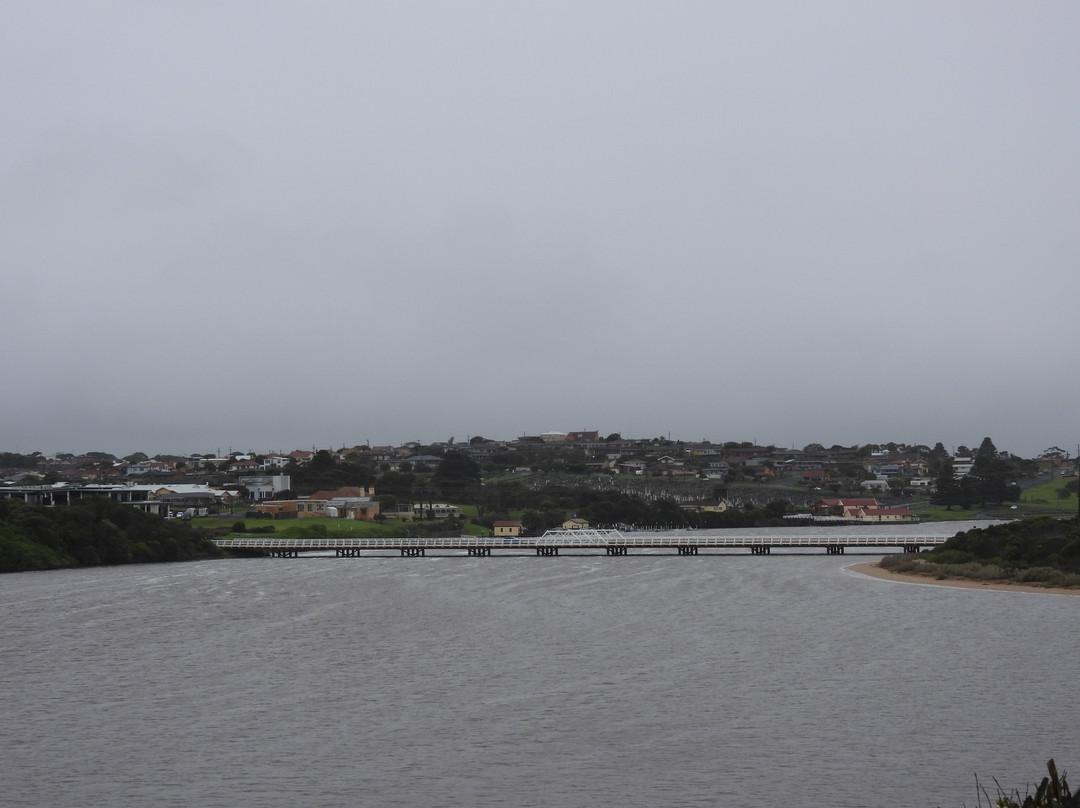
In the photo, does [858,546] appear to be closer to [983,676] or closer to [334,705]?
[983,676]

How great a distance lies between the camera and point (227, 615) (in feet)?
164

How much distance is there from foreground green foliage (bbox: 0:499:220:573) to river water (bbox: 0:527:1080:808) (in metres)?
23.6

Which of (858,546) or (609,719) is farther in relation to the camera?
(858,546)

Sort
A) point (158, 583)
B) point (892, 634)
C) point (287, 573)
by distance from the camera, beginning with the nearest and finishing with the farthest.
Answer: point (892, 634), point (158, 583), point (287, 573)

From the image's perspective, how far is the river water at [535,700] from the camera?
72.1ft

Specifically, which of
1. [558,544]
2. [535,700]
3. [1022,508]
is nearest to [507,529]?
[558,544]

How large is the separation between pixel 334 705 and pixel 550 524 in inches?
3692

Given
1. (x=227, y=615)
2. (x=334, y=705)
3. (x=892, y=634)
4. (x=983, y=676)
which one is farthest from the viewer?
(x=227, y=615)

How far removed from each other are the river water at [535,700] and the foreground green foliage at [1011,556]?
18.2 ft

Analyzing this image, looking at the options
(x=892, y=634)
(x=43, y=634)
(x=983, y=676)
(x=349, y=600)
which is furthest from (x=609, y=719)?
(x=349, y=600)

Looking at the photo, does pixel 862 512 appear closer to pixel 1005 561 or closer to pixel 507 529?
pixel 507 529

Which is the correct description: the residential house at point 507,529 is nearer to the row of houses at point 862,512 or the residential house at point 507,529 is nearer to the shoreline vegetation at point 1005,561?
the shoreline vegetation at point 1005,561

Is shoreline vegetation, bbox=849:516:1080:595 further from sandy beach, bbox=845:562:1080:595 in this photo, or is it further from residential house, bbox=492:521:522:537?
residential house, bbox=492:521:522:537

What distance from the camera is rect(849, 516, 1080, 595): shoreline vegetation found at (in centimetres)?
5716
